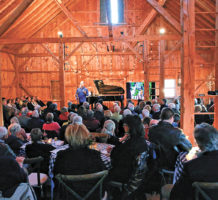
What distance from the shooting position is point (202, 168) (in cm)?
193

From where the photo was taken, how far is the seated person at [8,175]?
215 centimetres

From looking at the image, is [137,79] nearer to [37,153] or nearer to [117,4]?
[117,4]

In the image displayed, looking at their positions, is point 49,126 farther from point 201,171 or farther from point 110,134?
point 201,171

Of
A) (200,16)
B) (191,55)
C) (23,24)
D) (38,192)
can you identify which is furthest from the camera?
(23,24)

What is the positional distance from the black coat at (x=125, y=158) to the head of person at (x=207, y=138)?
0.78 m

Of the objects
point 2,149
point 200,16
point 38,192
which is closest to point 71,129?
point 2,149

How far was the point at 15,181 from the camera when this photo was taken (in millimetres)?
2221

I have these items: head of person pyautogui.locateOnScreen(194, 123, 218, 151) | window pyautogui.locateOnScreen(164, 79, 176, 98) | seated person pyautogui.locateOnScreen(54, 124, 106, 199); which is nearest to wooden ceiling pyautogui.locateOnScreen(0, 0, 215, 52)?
window pyautogui.locateOnScreen(164, 79, 176, 98)

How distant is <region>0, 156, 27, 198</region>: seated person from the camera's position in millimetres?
2154

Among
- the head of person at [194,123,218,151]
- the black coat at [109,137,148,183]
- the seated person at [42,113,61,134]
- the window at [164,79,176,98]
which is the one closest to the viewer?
the head of person at [194,123,218,151]

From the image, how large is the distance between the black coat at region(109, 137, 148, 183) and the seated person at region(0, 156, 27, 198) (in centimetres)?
110

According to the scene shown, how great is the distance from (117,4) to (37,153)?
45.9ft

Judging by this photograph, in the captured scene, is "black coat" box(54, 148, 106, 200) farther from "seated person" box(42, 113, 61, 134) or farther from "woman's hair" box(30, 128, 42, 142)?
"seated person" box(42, 113, 61, 134)

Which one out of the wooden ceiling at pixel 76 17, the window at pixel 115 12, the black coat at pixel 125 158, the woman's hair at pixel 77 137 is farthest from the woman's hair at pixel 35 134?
the window at pixel 115 12
